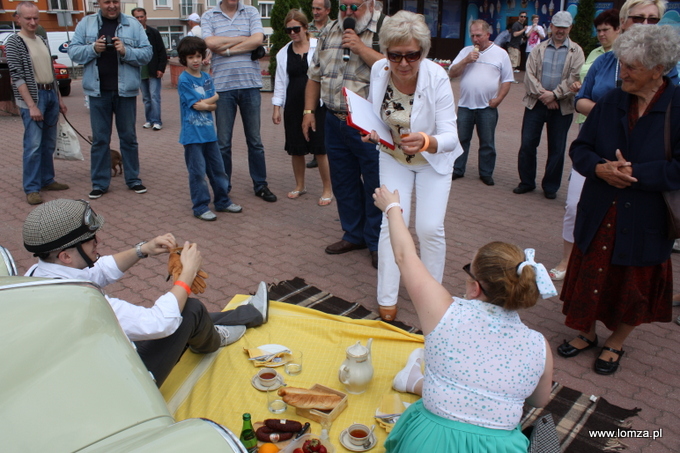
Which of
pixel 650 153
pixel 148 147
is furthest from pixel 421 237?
pixel 148 147

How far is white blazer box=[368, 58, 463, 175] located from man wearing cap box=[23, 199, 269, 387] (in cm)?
167

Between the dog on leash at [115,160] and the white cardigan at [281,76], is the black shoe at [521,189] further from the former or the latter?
the dog on leash at [115,160]

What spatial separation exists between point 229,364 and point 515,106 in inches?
469

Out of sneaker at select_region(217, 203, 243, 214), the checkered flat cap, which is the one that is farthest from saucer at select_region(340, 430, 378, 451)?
sneaker at select_region(217, 203, 243, 214)

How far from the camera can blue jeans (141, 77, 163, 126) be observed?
35.2ft

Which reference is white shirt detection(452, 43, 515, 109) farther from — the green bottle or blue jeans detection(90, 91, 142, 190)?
the green bottle

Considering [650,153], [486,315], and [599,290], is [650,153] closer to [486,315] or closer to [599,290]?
[599,290]

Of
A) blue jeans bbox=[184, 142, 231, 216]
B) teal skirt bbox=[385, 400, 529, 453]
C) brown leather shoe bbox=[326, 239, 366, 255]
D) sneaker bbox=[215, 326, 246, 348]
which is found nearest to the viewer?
teal skirt bbox=[385, 400, 529, 453]

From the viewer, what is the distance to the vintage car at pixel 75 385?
1.43 m

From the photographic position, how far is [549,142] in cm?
699

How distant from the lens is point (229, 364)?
11.7 ft

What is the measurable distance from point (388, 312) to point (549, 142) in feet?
12.7

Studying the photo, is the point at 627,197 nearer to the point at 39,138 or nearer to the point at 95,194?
the point at 95,194

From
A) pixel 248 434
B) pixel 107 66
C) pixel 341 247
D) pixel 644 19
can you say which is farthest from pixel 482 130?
pixel 248 434
